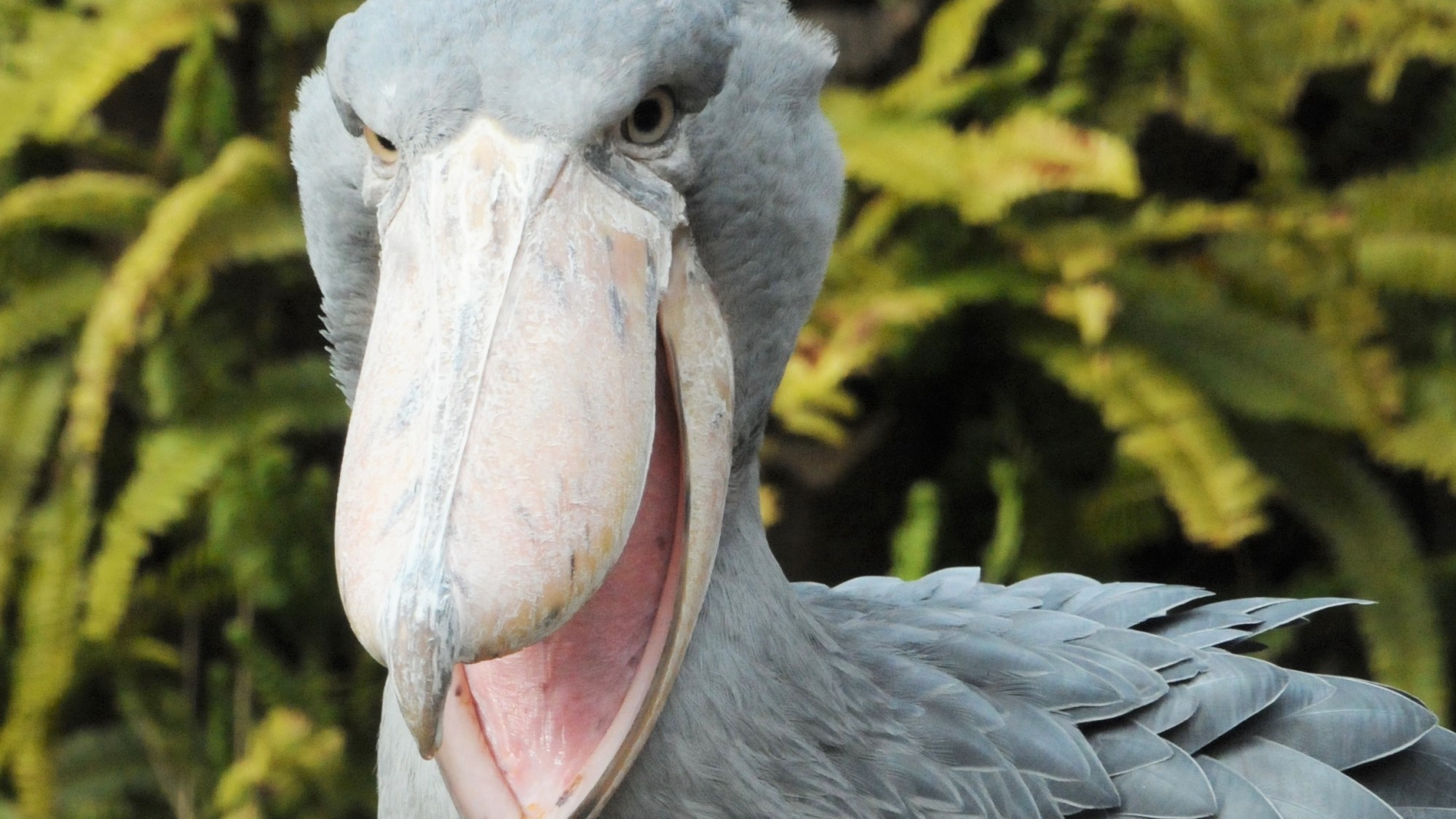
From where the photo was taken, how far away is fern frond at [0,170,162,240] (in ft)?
11.3

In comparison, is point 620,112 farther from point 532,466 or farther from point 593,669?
point 593,669

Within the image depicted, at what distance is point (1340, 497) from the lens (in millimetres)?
3664

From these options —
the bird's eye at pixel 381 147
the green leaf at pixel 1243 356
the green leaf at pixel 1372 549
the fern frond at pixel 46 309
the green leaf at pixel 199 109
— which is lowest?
the green leaf at pixel 1372 549

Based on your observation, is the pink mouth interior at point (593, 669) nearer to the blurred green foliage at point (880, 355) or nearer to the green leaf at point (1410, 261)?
the blurred green foliage at point (880, 355)

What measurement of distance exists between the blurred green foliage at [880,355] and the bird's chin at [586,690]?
1957 millimetres

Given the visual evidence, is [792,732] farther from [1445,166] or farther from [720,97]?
[1445,166]

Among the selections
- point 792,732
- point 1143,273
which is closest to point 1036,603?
point 792,732

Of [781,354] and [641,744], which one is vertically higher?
[781,354]

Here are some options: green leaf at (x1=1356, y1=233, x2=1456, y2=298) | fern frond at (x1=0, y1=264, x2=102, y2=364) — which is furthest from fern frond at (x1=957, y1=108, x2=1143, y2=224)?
fern frond at (x1=0, y1=264, x2=102, y2=364)

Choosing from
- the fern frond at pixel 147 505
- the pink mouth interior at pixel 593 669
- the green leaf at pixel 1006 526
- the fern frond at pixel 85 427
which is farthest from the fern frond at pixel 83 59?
the pink mouth interior at pixel 593 669

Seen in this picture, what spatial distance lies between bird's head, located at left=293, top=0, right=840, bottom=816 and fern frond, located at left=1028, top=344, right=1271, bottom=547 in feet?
6.73

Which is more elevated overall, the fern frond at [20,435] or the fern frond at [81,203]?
the fern frond at [81,203]

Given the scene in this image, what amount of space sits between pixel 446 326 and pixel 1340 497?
3057 mm

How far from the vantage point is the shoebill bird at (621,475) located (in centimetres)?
105
